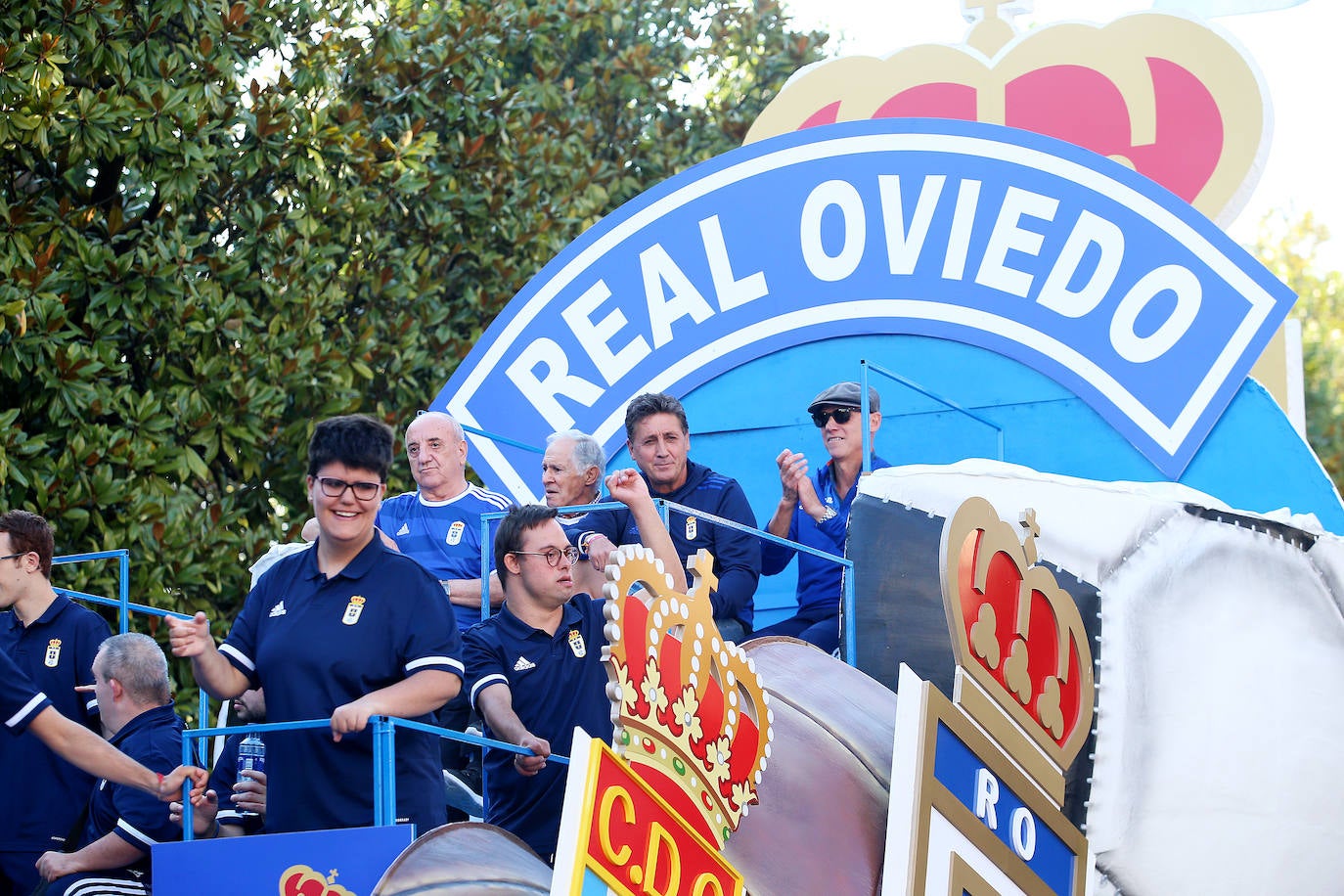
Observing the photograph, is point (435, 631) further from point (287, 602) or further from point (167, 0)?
point (167, 0)

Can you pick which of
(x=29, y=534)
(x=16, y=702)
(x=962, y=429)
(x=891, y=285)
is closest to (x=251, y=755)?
(x=29, y=534)

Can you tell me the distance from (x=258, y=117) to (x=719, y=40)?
753 centimetres

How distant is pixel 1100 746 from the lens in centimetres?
618

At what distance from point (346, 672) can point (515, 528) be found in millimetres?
853

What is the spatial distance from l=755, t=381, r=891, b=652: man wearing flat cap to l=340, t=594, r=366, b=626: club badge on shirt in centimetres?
234

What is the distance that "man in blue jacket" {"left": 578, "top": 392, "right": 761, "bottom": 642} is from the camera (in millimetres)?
6469

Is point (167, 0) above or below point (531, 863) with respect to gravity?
above

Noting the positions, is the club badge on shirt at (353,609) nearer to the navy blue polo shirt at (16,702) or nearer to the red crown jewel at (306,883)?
the red crown jewel at (306,883)

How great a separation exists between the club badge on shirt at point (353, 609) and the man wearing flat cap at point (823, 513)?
234 cm

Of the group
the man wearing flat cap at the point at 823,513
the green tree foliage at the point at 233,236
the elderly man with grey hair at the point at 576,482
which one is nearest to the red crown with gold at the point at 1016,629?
the man wearing flat cap at the point at 823,513

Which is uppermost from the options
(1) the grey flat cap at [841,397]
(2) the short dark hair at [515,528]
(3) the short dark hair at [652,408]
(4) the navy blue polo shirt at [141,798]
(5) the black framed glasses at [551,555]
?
(1) the grey flat cap at [841,397]

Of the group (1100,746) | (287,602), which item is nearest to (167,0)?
(287,602)

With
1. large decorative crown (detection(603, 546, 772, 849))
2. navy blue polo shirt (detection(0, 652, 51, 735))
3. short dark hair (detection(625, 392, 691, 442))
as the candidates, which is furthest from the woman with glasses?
short dark hair (detection(625, 392, 691, 442))

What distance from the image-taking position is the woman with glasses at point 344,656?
4941 mm
